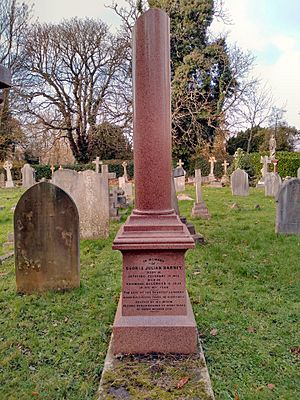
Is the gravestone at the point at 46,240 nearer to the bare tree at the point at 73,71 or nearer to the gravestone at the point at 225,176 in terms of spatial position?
the gravestone at the point at 225,176

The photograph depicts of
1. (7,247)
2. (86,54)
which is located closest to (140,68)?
(7,247)

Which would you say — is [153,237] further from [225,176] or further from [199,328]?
[225,176]

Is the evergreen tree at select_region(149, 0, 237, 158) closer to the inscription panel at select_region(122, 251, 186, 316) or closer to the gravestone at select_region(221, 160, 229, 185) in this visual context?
the gravestone at select_region(221, 160, 229, 185)

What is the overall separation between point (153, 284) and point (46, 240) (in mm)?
1939

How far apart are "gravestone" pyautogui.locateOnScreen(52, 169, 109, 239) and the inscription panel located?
13.2 feet

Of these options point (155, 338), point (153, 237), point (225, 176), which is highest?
point (225, 176)

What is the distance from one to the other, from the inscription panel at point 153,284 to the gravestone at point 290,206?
4800 millimetres

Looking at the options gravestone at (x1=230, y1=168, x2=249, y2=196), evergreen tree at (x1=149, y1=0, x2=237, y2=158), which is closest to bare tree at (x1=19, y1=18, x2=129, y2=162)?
evergreen tree at (x1=149, y1=0, x2=237, y2=158)

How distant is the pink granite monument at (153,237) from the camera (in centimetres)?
281

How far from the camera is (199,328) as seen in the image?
3.40m

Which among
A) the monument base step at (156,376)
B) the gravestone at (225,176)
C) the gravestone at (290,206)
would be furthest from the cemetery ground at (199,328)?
the gravestone at (225,176)

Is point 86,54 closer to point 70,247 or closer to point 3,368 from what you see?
point 70,247

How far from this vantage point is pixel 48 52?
76.8 ft

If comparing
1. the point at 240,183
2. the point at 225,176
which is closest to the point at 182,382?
the point at 240,183
